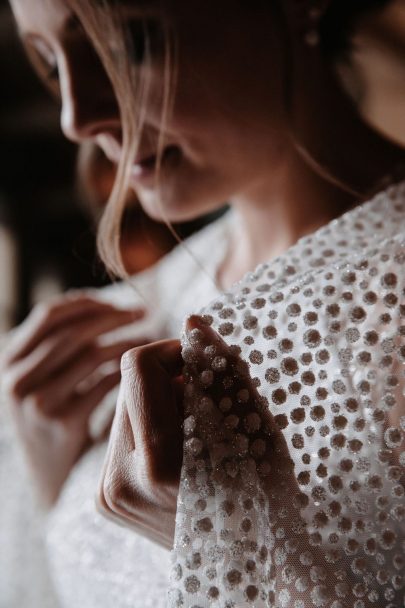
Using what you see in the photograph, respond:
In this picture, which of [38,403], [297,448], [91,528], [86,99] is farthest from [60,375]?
[297,448]

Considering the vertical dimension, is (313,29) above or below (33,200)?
above

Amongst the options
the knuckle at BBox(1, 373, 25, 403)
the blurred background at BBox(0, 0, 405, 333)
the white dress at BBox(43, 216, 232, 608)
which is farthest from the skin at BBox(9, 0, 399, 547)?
the blurred background at BBox(0, 0, 405, 333)

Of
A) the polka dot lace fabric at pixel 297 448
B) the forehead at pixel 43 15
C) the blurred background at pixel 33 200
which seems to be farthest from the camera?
the blurred background at pixel 33 200

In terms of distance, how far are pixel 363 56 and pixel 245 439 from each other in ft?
2.25

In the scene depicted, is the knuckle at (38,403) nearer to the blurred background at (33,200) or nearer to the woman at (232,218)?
the woman at (232,218)

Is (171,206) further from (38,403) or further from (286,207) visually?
(38,403)

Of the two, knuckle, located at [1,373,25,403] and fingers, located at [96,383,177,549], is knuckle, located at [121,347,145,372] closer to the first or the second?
fingers, located at [96,383,177,549]

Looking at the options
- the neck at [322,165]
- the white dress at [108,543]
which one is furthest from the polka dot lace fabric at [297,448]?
the neck at [322,165]

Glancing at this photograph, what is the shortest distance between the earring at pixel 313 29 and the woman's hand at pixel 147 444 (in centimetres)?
51

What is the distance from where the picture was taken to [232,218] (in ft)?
3.53

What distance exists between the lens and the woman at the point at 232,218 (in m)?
0.42

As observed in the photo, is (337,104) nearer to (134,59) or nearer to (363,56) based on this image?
(363,56)

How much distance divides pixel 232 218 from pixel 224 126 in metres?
0.38

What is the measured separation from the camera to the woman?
42 centimetres
